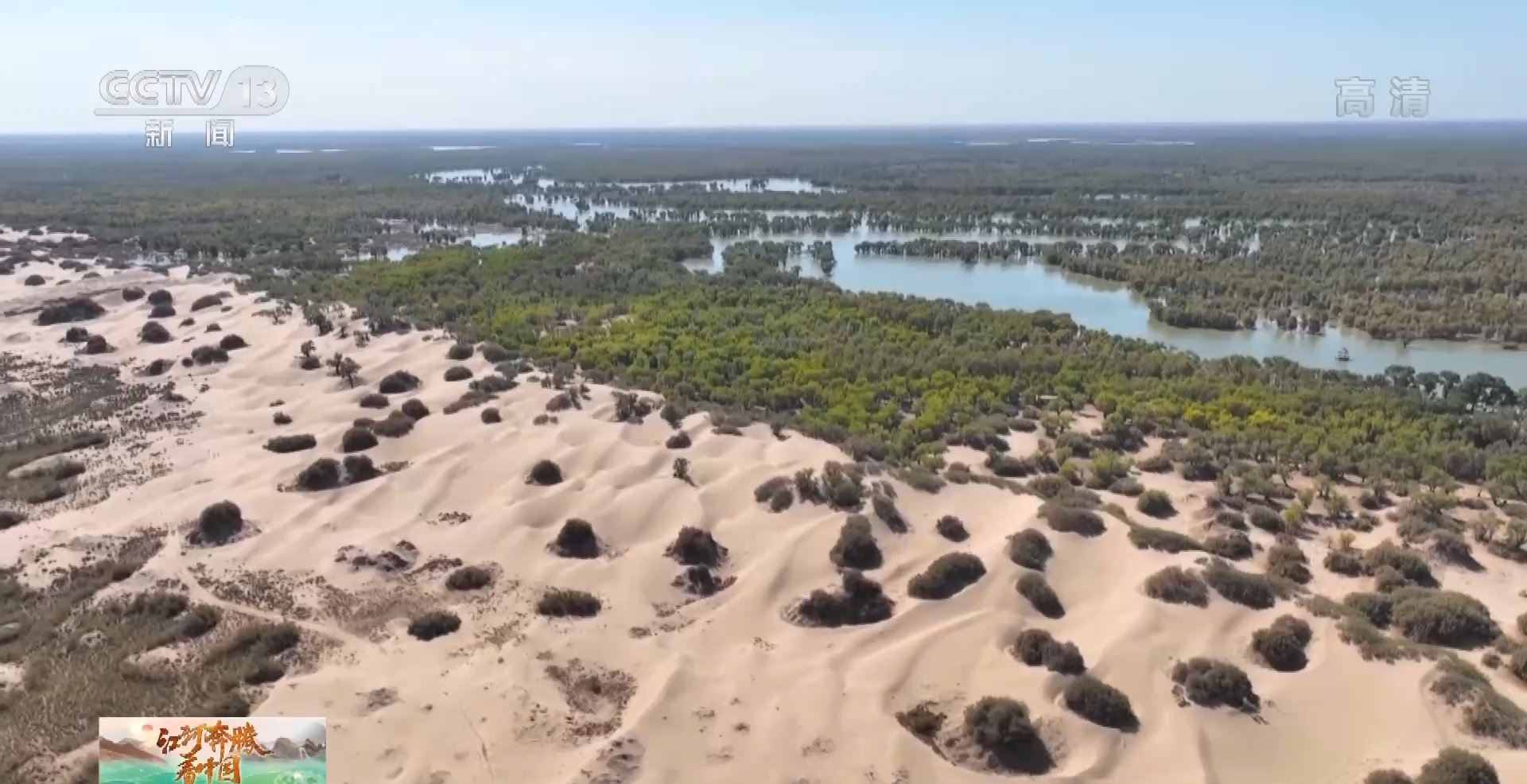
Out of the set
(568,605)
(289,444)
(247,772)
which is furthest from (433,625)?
(289,444)

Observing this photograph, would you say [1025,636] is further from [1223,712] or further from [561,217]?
[561,217]

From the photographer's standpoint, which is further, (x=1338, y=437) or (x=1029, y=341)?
(x=1029, y=341)

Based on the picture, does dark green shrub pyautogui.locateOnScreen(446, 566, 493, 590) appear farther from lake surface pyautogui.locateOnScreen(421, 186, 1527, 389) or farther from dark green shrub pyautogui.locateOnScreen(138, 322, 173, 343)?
lake surface pyautogui.locateOnScreen(421, 186, 1527, 389)

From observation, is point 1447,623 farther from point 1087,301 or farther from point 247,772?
point 1087,301

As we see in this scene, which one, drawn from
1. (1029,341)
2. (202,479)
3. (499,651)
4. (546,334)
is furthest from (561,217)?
(499,651)

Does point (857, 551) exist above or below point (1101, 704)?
above

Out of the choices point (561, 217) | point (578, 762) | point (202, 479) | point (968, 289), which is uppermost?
point (561, 217)

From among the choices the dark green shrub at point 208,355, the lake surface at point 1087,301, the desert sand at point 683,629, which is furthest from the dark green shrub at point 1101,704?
the dark green shrub at point 208,355
